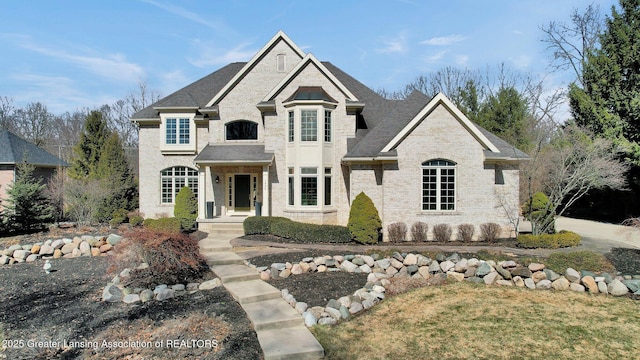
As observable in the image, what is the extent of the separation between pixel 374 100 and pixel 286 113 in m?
6.73

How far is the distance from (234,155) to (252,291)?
38.9ft

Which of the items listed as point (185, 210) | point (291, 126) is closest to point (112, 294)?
point (185, 210)

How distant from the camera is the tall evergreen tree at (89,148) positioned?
2472 centimetres

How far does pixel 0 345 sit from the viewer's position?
6.66 metres

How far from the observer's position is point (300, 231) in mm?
15461

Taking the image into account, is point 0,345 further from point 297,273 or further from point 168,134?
point 168,134

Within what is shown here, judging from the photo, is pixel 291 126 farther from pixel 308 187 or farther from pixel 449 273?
pixel 449 273

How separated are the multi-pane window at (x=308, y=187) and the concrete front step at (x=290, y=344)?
11479 millimetres

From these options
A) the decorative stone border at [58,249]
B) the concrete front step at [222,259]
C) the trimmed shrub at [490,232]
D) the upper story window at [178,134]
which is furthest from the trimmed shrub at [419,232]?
the upper story window at [178,134]

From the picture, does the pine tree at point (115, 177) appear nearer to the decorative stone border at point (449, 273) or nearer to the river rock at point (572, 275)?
the decorative stone border at point (449, 273)

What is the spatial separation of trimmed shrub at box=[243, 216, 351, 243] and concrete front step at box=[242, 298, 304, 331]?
6763 millimetres

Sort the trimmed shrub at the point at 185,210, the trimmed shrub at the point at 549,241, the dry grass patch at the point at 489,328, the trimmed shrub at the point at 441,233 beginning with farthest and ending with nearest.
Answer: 1. the trimmed shrub at the point at 185,210
2. the trimmed shrub at the point at 441,233
3. the trimmed shrub at the point at 549,241
4. the dry grass patch at the point at 489,328

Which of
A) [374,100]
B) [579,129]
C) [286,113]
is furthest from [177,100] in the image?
[579,129]

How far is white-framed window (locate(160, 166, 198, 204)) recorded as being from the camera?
72.7ft
